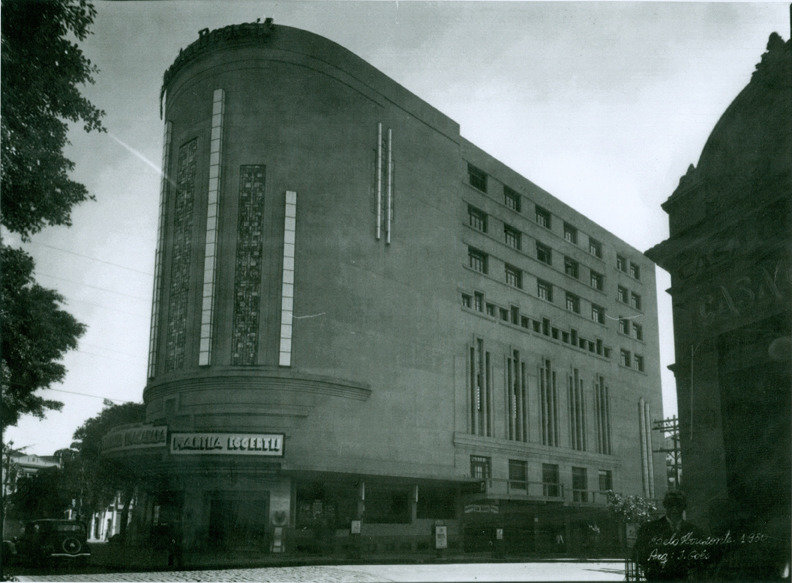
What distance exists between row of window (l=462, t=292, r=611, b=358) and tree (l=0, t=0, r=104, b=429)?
23.4 meters

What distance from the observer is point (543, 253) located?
38.6m

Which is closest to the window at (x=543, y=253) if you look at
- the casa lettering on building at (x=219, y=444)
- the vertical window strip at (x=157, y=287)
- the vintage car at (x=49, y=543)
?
the casa lettering on building at (x=219, y=444)

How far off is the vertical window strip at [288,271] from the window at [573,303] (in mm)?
12650

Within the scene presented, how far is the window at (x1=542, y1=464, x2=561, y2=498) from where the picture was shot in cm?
3319

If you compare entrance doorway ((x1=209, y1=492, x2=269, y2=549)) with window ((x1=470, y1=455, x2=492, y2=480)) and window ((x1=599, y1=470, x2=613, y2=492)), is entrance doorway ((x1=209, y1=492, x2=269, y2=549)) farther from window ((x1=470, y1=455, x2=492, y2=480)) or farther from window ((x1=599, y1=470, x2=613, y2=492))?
window ((x1=599, y1=470, x2=613, y2=492))

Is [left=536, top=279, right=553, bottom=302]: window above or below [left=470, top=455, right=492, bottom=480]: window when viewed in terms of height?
above

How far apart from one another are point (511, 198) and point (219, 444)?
19852mm

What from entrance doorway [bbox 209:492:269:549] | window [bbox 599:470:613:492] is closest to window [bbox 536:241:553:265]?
window [bbox 599:470:613:492]

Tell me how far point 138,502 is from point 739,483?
25.6 meters

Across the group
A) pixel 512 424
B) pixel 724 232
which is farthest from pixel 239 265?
→ pixel 724 232

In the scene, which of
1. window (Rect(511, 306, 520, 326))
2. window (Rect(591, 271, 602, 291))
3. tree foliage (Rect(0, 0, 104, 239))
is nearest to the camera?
tree foliage (Rect(0, 0, 104, 239))

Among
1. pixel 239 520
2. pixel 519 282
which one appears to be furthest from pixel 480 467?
pixel 239 520

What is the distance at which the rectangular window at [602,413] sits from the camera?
2624 centimetres

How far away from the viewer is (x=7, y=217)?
40.7ft
